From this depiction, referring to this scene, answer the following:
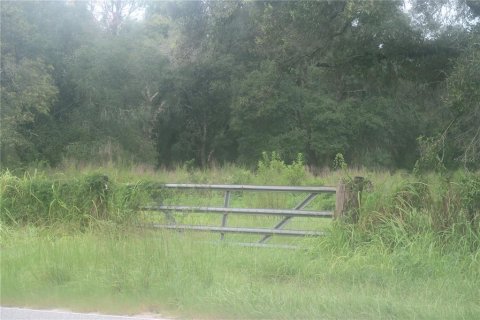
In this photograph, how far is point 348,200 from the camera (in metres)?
9.66

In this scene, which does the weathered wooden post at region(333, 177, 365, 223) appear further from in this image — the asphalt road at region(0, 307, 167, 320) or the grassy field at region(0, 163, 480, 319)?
the asphalt road at region(0, 307, 167, 320)

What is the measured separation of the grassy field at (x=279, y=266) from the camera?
664cm

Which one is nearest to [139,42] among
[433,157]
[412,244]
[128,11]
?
[128,11]

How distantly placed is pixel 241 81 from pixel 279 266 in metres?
27.1

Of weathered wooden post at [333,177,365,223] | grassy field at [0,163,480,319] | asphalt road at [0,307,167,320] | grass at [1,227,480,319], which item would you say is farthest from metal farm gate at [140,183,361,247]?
asphalt road at [0,307,167,320]

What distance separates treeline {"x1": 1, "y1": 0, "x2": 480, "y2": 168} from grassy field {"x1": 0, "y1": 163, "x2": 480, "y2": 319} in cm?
235

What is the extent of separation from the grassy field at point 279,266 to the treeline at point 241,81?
2.35 meters

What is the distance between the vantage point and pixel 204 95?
136 feet

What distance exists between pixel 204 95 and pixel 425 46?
28.7 metres

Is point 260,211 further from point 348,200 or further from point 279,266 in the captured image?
point 279,266

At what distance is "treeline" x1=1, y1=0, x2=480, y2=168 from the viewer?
1337cm

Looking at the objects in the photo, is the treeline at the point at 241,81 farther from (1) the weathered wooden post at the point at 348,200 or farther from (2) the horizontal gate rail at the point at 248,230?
(2) the horizontal gate rail at the point at 248,230

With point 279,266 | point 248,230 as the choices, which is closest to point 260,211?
point 248,230

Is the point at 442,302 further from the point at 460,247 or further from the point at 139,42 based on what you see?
the point at 139,42
